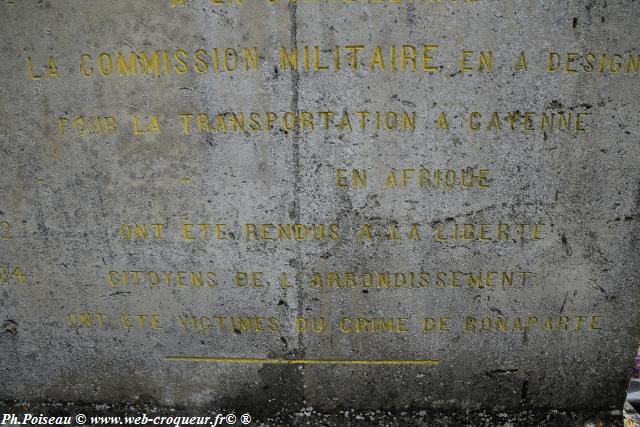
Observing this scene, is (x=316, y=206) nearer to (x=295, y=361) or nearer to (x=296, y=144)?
(x=296, y=144)

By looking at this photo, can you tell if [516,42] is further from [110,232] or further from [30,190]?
[30,190]

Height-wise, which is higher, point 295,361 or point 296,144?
point 296,144

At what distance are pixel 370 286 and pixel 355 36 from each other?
1.27 metres

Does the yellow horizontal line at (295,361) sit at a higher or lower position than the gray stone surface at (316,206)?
lower

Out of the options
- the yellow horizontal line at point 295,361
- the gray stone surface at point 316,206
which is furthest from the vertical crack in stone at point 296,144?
the yellow horizontal line at point 295,361

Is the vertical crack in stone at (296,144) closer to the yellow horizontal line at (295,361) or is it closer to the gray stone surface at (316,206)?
the gray stone surface at (316,206)

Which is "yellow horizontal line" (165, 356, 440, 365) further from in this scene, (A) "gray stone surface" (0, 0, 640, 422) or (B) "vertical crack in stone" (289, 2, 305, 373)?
(B) "vertical crack in stone" (289, 2, 305, 373)

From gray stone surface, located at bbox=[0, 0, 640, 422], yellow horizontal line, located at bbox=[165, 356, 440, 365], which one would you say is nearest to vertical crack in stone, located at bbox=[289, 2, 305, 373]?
gray stone surface, located at bbox=[0, 0, 640, 422]

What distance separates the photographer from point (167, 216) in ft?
7.97

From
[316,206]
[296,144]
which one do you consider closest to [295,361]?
[316,206]

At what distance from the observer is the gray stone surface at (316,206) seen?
2090 mm

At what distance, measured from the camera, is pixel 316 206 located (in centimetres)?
238

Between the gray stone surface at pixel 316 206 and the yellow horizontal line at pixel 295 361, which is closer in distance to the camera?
the gray stone surface at pixel 316 206

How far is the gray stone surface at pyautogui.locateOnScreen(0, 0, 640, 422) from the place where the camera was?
2090 mm
